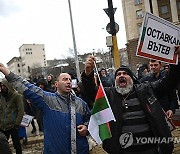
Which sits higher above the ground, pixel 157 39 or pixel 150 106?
A: pixel 157 39

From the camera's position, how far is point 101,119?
3207 millimetres

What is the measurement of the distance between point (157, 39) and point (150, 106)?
0.80m

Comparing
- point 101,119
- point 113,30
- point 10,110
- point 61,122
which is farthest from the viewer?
point 113,30

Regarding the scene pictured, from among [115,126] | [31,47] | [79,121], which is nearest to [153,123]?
[115,126]

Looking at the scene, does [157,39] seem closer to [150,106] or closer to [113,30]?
[150,106]

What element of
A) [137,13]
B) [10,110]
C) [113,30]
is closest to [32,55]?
[137,13]

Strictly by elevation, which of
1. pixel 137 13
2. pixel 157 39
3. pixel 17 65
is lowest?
pixel 157 39

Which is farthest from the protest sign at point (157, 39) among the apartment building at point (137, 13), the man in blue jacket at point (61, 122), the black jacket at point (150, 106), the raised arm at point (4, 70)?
the apartment building at point (137, 13)

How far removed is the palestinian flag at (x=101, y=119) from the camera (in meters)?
Answer: 3.15

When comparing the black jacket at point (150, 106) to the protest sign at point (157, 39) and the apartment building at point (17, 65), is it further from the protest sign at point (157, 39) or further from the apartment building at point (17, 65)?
the apartment building at point (17, 65)

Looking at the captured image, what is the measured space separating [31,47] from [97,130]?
15526 centimetres

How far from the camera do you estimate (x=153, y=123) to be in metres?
3.21

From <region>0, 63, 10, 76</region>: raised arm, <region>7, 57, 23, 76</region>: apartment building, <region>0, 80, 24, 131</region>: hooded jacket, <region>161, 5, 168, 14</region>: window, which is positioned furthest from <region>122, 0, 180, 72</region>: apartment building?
<region>7, 57, 23, 76</region>: apartment building

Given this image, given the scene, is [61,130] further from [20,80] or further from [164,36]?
[164,36]
